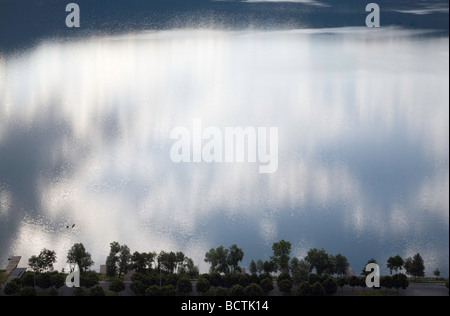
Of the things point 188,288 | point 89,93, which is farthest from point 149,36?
point 188,288

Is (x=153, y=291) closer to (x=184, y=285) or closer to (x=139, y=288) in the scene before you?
(x=139, y=288)

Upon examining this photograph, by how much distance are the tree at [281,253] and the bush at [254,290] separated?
3.80ft

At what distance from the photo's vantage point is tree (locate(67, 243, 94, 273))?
15086 millimetres

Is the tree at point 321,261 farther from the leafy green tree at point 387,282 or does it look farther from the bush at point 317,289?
the leafy green tree at point 387,282

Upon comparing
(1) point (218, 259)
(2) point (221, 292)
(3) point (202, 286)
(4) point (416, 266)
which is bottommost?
(2) point (221, 292)

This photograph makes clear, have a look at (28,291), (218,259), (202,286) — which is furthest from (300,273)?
(28,291)

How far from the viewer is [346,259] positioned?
15.0m

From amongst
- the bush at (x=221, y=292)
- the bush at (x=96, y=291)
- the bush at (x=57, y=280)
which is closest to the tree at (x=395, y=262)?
the bush at (x=221, y=292)

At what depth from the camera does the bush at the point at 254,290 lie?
14023mm

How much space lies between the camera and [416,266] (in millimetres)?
15055

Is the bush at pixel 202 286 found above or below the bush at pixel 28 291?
above

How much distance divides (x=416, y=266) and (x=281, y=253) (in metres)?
2.51

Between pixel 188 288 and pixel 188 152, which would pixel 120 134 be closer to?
pixel 188 152
